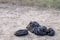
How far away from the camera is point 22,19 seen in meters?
4.97

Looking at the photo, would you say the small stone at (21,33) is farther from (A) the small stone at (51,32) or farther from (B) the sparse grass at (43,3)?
(B) the sparse grass at (43,3)

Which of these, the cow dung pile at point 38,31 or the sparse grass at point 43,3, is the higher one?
the sparse grass at point 43,3

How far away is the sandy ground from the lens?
3977mm

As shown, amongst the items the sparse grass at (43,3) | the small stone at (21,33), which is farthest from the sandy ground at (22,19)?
the sparse grass at (43,3)

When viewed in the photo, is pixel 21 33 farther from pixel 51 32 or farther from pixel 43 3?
pixel 43 3


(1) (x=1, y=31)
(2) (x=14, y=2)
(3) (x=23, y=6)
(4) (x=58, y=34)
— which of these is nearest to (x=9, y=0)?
(2) (x=14, y=2)

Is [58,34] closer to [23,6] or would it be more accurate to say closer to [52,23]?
[52,23]

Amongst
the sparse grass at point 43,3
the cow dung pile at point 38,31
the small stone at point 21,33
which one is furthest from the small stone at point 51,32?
the sparse grass at point 43,3

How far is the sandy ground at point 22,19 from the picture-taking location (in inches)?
157

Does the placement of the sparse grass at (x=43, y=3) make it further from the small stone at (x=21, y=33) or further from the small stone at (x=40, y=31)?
the small stone at (x=21, y=33)

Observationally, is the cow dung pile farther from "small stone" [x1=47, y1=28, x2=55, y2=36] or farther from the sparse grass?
the sparse grass

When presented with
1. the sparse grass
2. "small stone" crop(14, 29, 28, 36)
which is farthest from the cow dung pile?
the sparse grass

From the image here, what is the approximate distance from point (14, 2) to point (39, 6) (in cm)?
102

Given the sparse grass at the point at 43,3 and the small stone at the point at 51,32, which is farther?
the sparse grass at the point at 43,3
